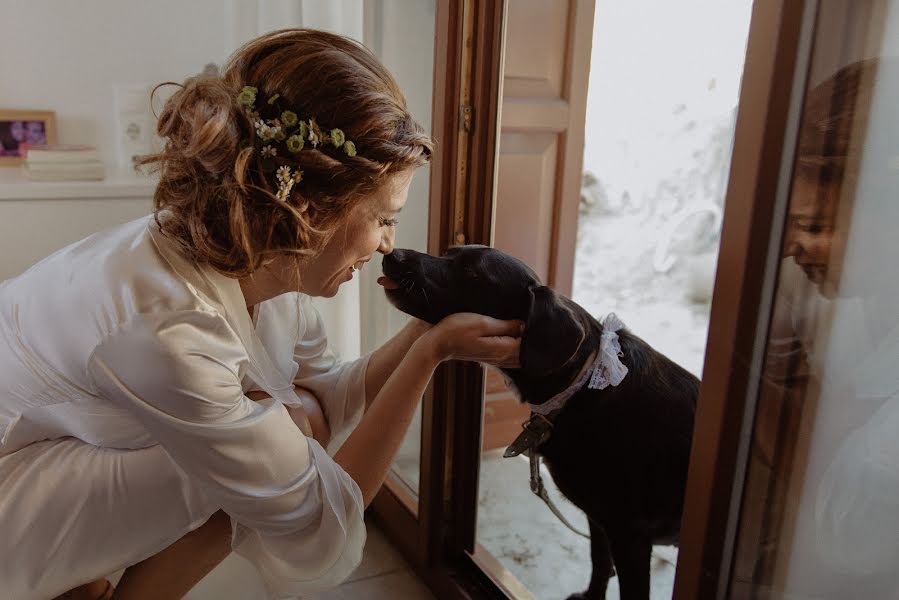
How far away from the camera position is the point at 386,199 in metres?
1.01

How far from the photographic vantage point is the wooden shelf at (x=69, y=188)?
6.20 ft

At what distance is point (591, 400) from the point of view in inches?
45.1

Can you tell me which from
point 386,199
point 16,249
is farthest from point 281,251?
point 16,249

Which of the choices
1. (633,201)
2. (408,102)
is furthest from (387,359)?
(633,201)

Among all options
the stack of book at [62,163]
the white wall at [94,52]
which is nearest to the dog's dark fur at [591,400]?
the stack of book at [62,163]

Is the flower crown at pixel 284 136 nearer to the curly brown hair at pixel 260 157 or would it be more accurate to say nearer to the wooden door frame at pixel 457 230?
the curly brown hair at pixel 260 157

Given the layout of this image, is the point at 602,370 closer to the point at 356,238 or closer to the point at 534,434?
the point at 534,434

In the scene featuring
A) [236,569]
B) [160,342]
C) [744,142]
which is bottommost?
[236,569]

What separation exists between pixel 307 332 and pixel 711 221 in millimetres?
2418

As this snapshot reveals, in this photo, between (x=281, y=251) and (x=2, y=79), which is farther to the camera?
(x=2, y=79)

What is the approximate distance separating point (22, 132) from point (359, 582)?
5.30 ft

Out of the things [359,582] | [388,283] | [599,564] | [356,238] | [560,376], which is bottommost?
[359,582]

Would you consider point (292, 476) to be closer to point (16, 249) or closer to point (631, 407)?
point (631, 407)

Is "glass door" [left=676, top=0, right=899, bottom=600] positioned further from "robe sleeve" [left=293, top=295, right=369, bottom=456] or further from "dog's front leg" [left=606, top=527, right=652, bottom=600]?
"robe sleeve" [left=293, top=295, right=369, bottom=456]
